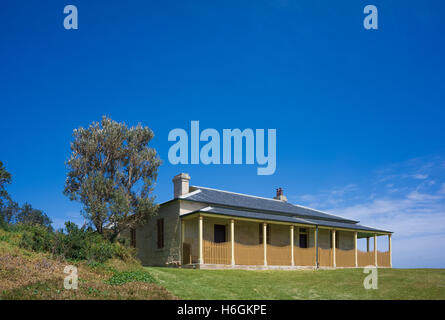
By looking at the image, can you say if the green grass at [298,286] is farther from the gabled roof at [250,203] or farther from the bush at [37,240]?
the gabled roof at [250,203]

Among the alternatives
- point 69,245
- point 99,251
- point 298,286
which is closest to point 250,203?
point 99,251

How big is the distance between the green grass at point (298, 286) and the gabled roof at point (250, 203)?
8.40 m

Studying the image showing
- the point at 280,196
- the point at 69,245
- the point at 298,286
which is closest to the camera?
the point at 298,286

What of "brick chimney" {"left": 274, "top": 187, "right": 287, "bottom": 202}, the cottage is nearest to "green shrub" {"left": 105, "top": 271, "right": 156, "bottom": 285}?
the cottage

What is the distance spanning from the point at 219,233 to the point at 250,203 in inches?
159

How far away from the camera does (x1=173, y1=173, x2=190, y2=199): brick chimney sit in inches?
1067

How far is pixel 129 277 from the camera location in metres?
15.6

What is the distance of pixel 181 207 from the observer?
82.6 feet

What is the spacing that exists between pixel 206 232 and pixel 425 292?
14.0 meters

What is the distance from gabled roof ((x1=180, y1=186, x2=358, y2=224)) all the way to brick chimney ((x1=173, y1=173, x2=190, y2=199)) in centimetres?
47

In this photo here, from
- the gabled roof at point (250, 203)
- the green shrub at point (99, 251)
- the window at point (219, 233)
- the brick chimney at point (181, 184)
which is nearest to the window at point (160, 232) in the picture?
the brick chimney at point (181, 184)

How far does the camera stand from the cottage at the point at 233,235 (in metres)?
24.0

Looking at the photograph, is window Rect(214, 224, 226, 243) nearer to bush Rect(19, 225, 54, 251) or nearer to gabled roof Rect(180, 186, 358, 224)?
gabled roof Rect(180, 186, 358, 224)

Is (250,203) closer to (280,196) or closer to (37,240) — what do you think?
(280,196)
